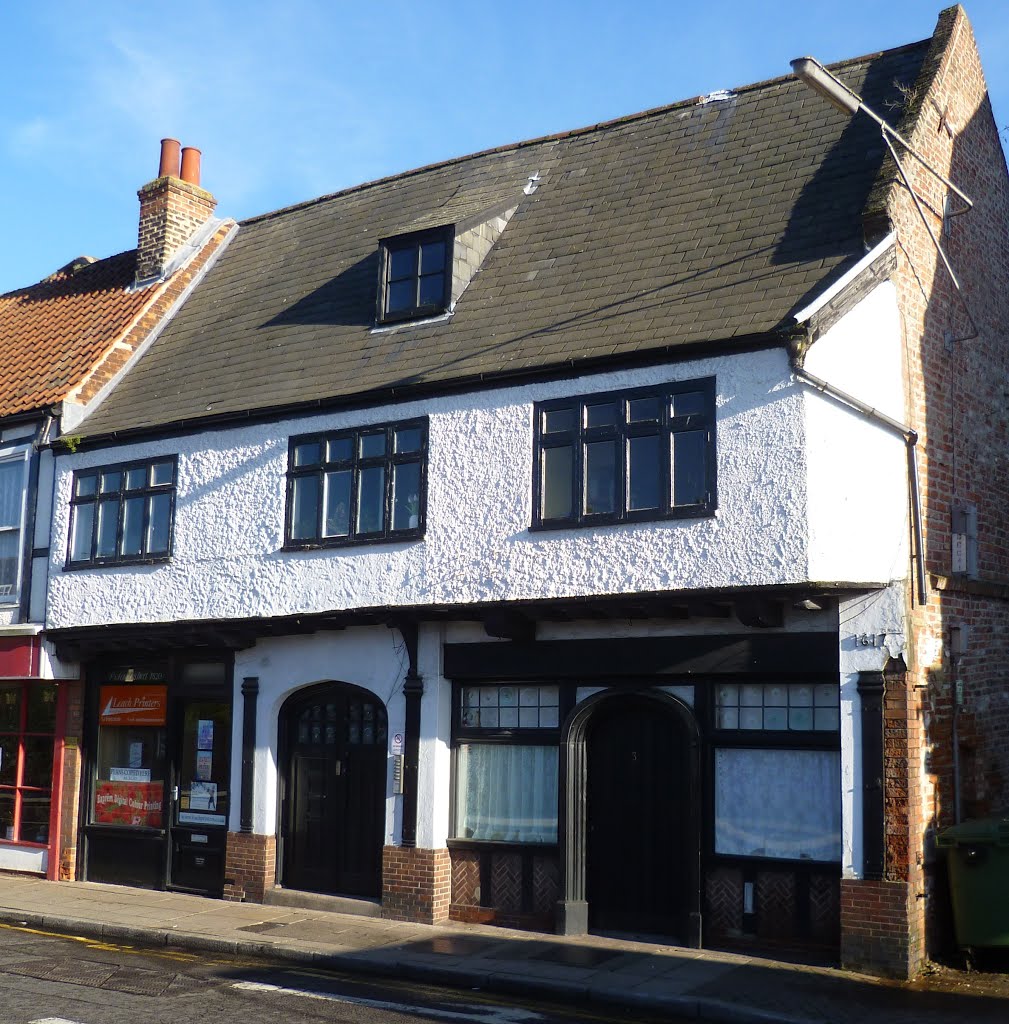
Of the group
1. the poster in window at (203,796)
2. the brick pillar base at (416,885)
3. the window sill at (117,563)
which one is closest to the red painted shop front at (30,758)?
the window sill at (117,563)

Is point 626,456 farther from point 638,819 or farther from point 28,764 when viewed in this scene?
point 28,764

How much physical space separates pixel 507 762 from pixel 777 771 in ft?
10.1

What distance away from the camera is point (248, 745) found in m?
15.3

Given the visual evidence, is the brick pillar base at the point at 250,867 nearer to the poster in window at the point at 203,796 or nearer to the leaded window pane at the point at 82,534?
the poster in window at the point at 203,796

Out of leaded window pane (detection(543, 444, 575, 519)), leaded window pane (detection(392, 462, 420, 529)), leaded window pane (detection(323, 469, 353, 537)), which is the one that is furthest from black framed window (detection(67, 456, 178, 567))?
leaded window pane (detection(543, 444, 575, 519))

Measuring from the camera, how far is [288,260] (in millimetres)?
18562

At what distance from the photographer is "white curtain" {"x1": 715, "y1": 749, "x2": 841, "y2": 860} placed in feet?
38.8

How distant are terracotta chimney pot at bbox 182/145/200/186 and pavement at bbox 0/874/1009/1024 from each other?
37.4 feet

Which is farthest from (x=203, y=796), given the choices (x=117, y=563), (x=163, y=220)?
(x=163, y=220)

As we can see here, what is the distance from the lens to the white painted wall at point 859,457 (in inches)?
458

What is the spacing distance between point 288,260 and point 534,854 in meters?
9.62

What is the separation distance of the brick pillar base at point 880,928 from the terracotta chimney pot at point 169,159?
49.7 ft

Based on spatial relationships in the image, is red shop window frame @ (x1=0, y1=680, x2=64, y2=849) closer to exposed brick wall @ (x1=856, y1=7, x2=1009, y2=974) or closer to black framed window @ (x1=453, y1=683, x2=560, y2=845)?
black framed window @ (x1=453, y1=683, x2=560, y2=845)

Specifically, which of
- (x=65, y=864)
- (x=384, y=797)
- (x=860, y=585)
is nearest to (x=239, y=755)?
(x=384, y=797)
